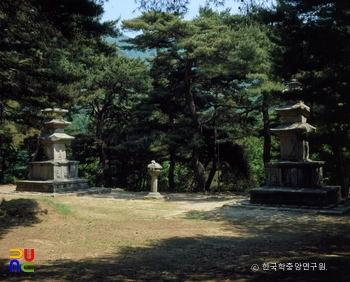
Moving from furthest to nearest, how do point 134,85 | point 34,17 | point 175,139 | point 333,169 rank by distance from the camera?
point 134,85 → point 175,139 → point 333,169 → point 34,17

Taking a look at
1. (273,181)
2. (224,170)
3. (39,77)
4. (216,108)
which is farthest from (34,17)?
(224,170)

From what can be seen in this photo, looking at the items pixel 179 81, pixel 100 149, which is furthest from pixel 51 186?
pixel 179 81

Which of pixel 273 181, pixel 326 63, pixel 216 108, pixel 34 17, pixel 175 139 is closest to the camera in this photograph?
pixel 326 63

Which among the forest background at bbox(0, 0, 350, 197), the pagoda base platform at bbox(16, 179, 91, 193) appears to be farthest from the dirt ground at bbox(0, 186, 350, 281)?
the pagoda base platform at bbox(16, 179, 91, 193)

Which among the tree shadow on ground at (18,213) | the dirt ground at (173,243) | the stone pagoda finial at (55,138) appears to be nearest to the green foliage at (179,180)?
the stone pagoda finial at (55,138)

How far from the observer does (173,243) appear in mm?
7688

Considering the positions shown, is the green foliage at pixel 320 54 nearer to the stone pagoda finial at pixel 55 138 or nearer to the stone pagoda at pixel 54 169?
the stone pagoda at pixel 54 169

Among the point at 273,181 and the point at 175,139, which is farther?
the point at 175,139

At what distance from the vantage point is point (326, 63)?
7.25 meters

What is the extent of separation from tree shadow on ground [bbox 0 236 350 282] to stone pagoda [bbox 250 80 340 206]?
5.89m

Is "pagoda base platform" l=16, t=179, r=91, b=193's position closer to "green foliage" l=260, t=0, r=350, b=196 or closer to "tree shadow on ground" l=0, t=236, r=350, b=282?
"tree shadow on ground" l=0, t=236, r=350, b=282

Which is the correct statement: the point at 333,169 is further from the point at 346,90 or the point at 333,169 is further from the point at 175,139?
the point at 346,90

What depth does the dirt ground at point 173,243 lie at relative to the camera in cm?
518

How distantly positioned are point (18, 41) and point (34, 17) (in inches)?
173
